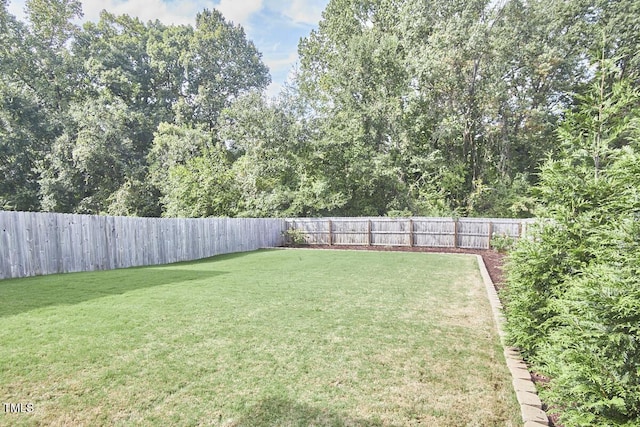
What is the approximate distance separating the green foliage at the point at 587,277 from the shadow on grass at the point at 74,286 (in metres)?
5.31

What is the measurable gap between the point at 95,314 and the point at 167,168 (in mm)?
17954

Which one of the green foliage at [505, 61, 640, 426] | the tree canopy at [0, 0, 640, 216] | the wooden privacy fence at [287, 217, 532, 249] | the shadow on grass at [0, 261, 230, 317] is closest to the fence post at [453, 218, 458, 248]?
the wooden privacy fence at [287, 217, 532, 249]

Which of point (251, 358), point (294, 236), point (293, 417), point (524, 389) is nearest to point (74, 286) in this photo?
point (251, 358)

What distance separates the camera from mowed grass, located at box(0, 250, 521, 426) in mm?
2045

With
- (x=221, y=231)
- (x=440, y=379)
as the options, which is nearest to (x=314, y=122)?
(x=221, y=231)

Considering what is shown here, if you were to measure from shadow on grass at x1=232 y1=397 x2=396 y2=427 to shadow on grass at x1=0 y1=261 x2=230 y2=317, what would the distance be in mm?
3624

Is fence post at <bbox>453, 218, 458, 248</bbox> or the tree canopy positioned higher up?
the tree canopy

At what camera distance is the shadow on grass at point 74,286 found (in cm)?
439

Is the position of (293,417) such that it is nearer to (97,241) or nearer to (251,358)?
(251,358)

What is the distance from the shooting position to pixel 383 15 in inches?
775

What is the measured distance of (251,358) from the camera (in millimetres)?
2760

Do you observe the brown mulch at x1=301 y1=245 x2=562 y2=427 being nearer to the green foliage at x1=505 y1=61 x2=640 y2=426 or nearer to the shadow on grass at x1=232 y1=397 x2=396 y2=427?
the green foliage at x1=505 y1=61 x2=640 y2=426

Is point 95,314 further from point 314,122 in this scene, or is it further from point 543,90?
point 543,90

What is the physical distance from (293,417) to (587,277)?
2.02 m
